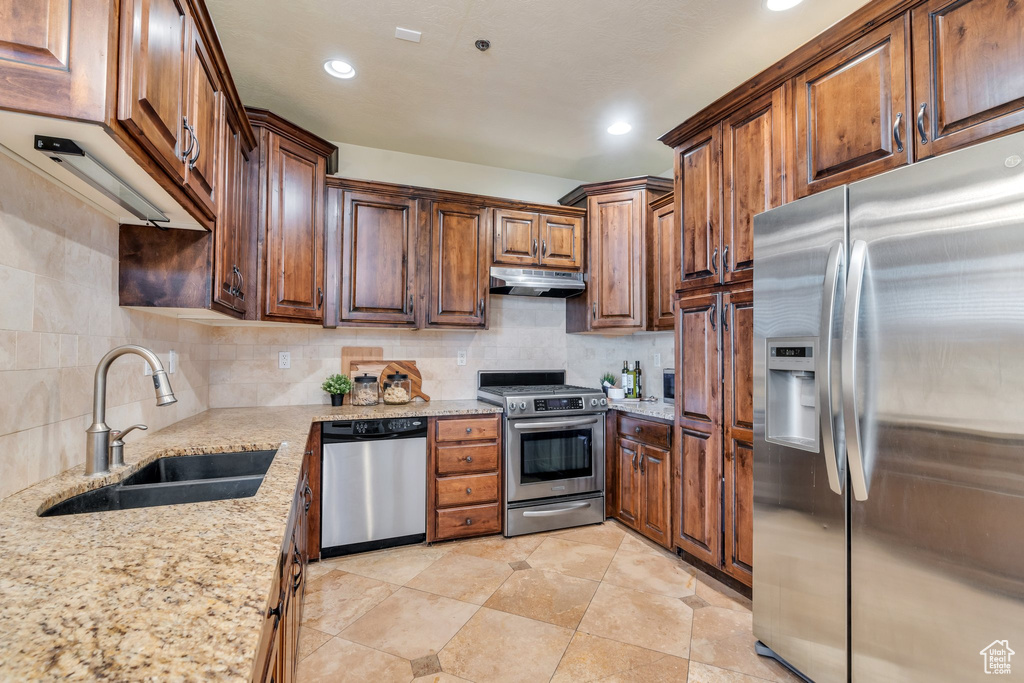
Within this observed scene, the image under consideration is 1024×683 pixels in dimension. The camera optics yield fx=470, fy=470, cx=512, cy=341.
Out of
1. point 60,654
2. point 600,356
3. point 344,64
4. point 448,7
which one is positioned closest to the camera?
point 60,654

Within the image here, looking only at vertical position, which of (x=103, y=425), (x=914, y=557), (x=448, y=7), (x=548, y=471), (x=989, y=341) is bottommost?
(x=548, y=471)

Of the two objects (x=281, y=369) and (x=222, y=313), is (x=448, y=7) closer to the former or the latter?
(x=222, y=313)

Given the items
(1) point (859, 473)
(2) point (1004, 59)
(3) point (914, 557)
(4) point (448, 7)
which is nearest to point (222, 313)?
(4) point (448, 7)

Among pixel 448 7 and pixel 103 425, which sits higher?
pixel 448 7

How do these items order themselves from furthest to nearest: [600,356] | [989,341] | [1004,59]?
1. [600,356]
2. [1004,59]
3. [989,341]

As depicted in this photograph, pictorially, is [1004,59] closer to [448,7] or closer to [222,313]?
[448,7]

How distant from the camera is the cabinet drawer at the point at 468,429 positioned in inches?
118

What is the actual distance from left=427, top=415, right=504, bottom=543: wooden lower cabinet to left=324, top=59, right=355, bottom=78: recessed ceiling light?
6.67 feet

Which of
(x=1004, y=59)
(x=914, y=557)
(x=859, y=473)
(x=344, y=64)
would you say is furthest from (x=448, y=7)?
(x=914, y=557)

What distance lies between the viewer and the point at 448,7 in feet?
6.66

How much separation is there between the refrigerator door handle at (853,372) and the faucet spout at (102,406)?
2053mm

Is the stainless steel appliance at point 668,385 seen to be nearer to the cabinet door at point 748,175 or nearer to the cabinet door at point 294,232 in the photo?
the cabinet door at point 748,175

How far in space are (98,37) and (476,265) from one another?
256cm

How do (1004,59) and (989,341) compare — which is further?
(1004,59)
